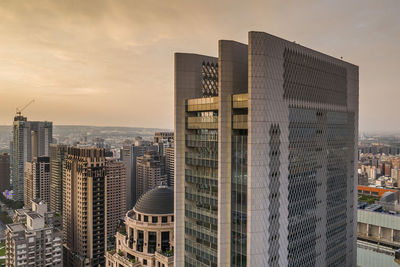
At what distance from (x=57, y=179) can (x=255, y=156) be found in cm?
15105

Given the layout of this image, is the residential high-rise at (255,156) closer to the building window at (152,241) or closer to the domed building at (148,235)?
the domed building at (148,235)

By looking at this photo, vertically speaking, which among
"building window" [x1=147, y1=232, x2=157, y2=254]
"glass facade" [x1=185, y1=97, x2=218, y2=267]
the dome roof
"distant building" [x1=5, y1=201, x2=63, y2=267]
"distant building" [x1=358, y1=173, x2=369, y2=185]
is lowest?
"distant building" [x1=5, y1=201, x2=63, y2=267]

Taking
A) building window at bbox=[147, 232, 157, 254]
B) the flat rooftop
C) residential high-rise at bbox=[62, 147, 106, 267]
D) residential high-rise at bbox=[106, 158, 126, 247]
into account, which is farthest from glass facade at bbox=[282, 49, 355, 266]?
residential high-rise at bbox=[106, 158, 126, 247]

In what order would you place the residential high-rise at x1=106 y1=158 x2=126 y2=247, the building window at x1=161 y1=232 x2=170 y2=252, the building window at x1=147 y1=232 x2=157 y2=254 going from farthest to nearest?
1. the residential high-rise at x1=106 y1=158 x2=126 y2=247
2. the building window at x1=147 y1=232 x2=157 y2=254
3. the building window at x1=161 y1=232 x2=170 y2=252

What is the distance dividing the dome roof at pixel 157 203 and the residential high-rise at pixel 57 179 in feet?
295

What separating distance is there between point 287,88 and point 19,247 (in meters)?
90.7

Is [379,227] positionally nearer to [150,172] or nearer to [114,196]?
[114,196]

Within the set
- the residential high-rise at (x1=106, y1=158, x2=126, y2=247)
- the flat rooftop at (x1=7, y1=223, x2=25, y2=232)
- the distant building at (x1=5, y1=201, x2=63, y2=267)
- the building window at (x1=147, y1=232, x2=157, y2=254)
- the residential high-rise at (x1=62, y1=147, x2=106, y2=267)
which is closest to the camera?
the building window at (x1=147, y1=232, x2=157, y2=254)

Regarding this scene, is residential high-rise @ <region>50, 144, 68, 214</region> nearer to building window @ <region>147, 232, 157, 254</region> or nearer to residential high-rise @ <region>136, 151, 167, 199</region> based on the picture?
residential high-rise @ <region>136, 151, 167, 199</region>

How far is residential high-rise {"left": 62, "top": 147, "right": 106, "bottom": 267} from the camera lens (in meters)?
118

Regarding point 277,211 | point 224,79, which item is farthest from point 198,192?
point 224,79

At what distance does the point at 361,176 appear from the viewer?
14625cm

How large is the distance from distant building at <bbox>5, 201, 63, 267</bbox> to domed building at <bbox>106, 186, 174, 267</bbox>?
82.7 ft

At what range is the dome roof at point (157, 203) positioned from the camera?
81312mm
